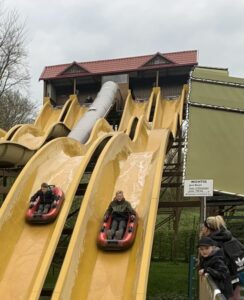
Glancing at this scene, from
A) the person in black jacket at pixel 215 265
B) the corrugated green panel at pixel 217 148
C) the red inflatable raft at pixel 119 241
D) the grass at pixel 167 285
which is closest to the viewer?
the person in black jacket at pixel 215 265

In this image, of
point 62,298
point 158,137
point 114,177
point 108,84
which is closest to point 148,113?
point 108,84

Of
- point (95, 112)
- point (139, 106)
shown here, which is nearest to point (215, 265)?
point (95, 112)

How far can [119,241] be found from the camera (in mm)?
8281

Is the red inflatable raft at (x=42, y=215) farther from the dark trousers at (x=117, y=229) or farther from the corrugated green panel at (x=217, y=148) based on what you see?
the corrugated green panel at (x=217, y=148)

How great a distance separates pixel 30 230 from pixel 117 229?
1.63m

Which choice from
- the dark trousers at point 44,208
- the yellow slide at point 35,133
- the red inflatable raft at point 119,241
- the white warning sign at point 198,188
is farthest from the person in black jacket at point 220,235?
the yellow slide at point 35,133

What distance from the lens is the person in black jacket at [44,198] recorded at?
30.2 ft

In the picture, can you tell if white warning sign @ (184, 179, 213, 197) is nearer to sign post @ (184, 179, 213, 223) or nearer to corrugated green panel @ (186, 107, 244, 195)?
sign post @ (184, 179, 213, 223)

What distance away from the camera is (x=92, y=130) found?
14.8 meters

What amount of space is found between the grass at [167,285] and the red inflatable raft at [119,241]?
308 centimetres

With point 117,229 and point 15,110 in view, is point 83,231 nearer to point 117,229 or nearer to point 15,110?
point 117,229

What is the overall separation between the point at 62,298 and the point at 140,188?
147 inches

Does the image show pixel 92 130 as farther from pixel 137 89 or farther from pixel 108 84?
pixel 137 89

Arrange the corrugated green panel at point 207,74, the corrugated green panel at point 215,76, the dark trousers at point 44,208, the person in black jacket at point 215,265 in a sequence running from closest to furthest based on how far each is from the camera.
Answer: the person in black jacket at point 215,265 → the dark trousers at point 44,208 → the corrugated green panel at point 215,76 → the corrugated green panel at point 207,74
